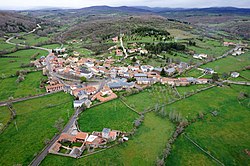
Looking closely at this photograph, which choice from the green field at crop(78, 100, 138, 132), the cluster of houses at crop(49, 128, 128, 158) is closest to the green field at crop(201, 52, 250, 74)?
the green field at crop(78, 100, 138, 132)

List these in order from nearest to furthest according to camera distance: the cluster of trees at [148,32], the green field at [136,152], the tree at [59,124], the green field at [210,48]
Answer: the green field at [136,152], the tree at [59,124], the green field at [210,48], the cluster of trees at [148,32]

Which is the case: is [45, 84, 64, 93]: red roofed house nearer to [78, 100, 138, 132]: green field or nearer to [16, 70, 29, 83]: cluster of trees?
[16, 70, 29, 83]: cluster of trees

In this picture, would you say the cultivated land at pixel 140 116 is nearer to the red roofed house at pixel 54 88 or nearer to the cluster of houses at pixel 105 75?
the cluster of houses at pixel 105 75

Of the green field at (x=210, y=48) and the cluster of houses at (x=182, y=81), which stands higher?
the green field at (x=210, y=48)

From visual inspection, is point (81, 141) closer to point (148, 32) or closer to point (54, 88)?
point (54, 88)

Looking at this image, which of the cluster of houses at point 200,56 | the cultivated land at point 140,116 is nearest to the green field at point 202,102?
the cultivated land at point 140,116

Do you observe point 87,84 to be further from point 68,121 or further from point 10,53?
point 10,53

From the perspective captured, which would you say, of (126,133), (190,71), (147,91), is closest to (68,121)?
(126,133)

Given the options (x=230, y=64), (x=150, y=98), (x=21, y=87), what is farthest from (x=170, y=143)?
(x=230, y=64)

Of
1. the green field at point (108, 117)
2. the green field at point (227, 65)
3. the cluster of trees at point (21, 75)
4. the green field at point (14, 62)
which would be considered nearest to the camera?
the green field at point (108, 117)
